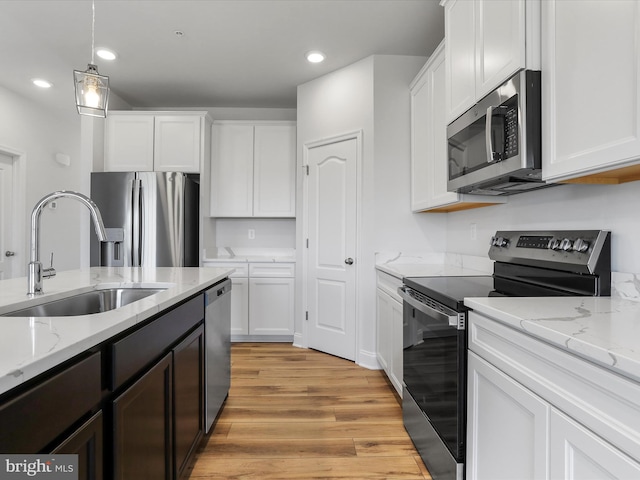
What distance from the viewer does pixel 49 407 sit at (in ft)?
2.33

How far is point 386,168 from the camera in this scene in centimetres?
317

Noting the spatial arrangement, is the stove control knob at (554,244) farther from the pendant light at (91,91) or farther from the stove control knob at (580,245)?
the pendant light at (91,91)

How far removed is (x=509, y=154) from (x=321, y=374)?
2203 millimetres

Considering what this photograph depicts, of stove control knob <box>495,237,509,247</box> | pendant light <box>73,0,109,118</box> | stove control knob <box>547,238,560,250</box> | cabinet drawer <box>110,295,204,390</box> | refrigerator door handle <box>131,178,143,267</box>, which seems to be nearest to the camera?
cabinet drawer <box>110,295,204,390</box>

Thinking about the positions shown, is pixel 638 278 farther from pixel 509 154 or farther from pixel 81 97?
pixel 81 97

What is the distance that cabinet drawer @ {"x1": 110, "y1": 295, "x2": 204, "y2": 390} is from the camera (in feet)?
3.22

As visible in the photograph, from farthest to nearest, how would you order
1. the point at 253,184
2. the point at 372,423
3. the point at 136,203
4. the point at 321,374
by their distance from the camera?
the point at 253,184 < the point at 136,203 < the point at 321,374 < the point at 372,423

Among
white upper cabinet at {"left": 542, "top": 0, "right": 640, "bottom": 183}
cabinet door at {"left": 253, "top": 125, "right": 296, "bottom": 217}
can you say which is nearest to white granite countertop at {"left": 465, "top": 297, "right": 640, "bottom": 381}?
white upper cabinet at {"left": 542, "top": 0, "right": 640, "bottom": 183}

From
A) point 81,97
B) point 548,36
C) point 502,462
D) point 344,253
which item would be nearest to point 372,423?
point 502,462

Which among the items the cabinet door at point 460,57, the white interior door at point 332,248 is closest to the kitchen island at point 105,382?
the cabinet door at point 460,57

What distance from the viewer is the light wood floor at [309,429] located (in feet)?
5.81

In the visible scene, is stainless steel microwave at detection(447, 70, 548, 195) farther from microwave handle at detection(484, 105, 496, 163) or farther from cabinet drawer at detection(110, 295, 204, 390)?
cabinet drawer at detection(110, 295, 204, 390)

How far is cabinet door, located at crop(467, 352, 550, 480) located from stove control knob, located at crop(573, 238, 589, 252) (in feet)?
2.00

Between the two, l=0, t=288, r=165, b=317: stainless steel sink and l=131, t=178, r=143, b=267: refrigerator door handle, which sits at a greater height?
l=131, t=178, r=143, b=267: refrigerator door handle
